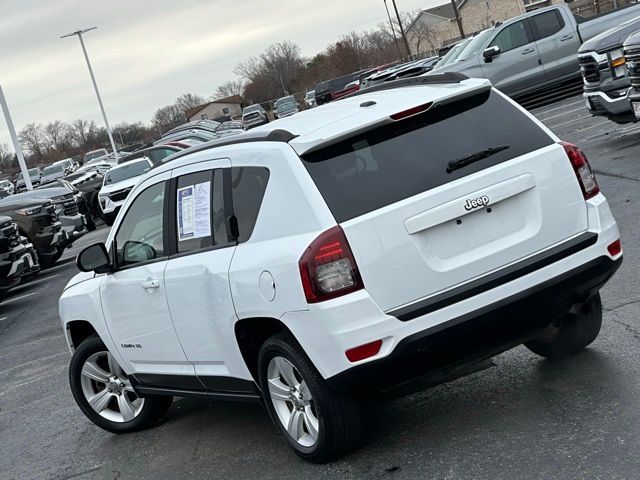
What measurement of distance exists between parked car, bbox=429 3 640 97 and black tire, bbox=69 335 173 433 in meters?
17.5

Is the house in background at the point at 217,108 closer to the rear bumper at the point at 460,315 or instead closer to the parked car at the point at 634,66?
the parked car at the point at 634,66

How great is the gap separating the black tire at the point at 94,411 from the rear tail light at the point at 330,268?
262cm

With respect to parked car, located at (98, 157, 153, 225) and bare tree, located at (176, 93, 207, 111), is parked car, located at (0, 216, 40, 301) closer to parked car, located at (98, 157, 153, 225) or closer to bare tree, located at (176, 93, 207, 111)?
parked car, located at (98, 157, 153, 225)

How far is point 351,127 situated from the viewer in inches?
207

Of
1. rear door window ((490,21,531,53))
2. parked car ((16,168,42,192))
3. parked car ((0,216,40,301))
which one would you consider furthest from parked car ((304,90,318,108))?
parked car ((0,216,40,301))

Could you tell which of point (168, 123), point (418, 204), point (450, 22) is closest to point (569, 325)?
point (418, 204)

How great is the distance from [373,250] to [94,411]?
3125 mm

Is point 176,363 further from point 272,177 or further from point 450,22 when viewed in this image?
point 450,22

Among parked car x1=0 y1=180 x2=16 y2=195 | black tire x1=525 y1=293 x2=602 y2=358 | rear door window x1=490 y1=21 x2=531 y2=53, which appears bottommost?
black tire x1=525 y1=293 x2=602 y2=358

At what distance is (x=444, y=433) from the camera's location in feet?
18.4

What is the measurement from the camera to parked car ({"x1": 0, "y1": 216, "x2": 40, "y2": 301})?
1603cm

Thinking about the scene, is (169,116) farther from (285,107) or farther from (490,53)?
(490,53)

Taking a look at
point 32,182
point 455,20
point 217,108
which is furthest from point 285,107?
point 217,108

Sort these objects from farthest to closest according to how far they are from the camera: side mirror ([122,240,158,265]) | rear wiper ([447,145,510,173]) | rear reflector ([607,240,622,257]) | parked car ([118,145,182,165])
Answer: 1. parked car ([118,145,182,165])
2. side mirror ([122,240,158,265])
3. rear reflector ([607,240,622,257])
4. rear wiper ([447,145,510,173])
